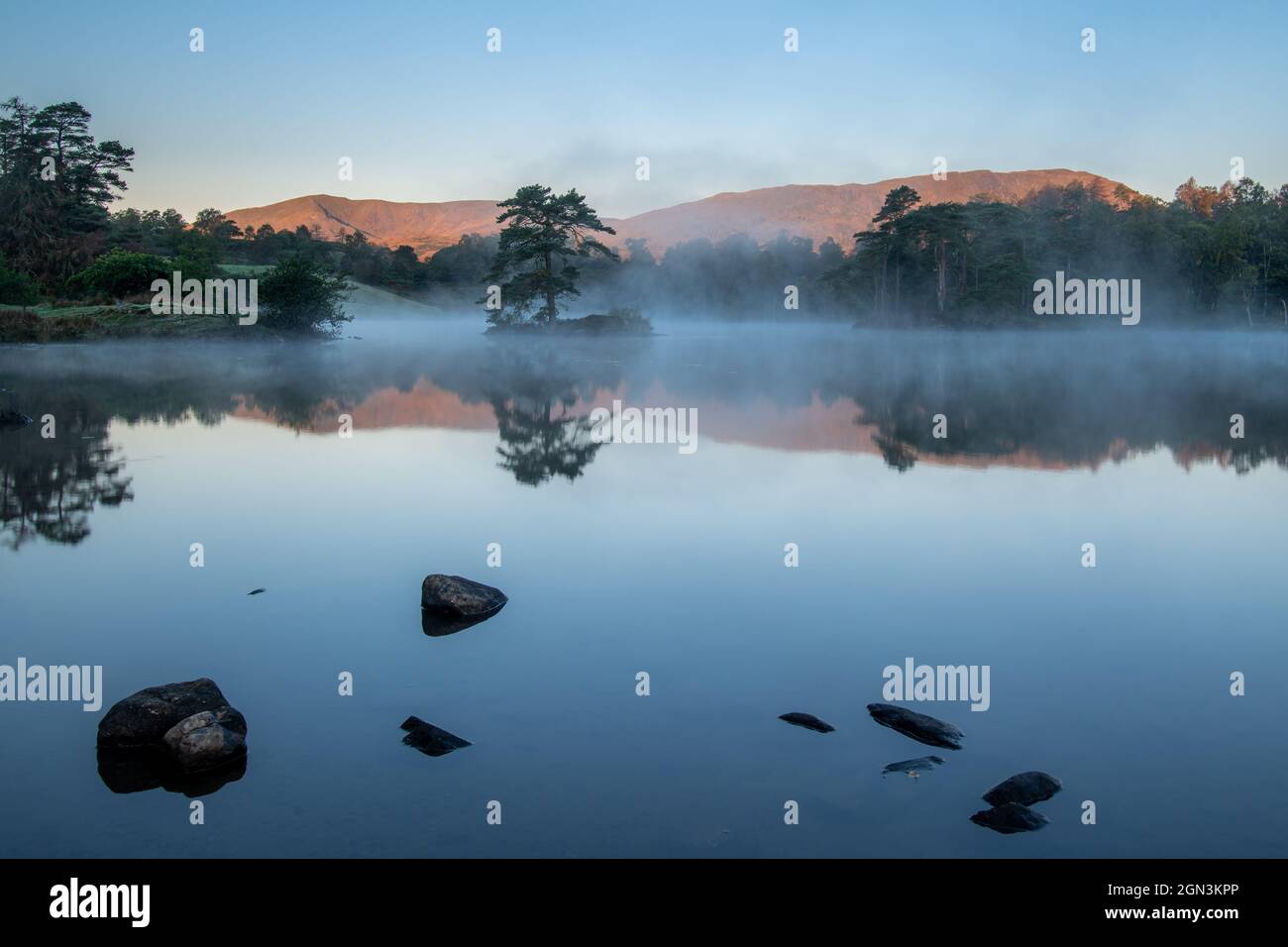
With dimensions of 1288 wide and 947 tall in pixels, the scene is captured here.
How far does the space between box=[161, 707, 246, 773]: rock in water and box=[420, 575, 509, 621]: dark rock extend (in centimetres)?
276

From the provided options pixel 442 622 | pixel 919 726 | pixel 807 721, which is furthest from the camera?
pixel 442 622

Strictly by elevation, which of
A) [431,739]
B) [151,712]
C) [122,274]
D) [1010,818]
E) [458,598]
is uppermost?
[122,274]

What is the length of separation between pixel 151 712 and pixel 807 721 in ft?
14.3

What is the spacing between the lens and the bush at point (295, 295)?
5094 cm

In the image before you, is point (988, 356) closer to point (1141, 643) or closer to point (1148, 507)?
point (1148, 507)

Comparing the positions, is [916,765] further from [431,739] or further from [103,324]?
[103,324]

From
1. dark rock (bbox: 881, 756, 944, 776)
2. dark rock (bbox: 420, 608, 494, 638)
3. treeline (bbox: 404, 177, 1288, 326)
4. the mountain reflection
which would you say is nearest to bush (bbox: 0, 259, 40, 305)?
the mountain reflection

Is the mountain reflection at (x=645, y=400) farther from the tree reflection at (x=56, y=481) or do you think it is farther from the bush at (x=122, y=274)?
the bush at (x=122, y=274)

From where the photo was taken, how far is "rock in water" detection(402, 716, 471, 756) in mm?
6270

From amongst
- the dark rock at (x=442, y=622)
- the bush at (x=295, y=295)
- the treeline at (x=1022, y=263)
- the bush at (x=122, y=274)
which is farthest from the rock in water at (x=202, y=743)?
the treeline at (x=1022, y=263)

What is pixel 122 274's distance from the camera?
55.1 meters

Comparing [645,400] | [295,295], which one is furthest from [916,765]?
[295,295]

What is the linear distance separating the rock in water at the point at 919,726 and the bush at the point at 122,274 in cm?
5813
